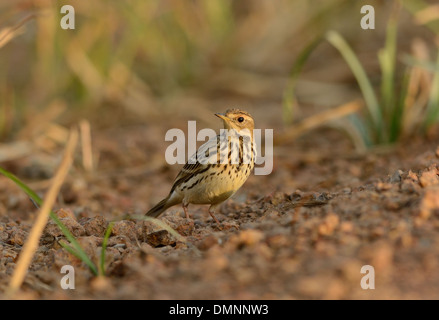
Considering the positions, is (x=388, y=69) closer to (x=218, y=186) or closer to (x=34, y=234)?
(x=218, y=186)

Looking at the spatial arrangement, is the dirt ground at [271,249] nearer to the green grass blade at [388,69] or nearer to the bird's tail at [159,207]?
the bird's tail at [159,207]

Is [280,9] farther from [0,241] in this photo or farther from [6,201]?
[0,241]

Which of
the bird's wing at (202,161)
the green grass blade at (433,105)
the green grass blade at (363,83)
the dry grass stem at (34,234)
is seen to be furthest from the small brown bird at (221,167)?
the green grass blade at (433,105)

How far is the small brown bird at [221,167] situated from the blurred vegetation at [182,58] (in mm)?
2753

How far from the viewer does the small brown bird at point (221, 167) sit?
399cm

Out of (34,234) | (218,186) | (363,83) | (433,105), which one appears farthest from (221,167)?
(433,105)

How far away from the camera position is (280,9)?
33.6 ft

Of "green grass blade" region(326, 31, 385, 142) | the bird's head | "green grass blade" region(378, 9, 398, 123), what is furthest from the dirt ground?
"green grass blade" region(378, 9, 398, 123)

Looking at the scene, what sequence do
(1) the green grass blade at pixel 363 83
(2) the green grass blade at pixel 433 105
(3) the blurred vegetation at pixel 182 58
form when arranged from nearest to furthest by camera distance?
(1) the green grass blade at pixel 363 83
(2) the green grass blade at pixel 433 105
(3) the blurred vegetation at pixel 182 58

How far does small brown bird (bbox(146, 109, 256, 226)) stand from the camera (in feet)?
13.1

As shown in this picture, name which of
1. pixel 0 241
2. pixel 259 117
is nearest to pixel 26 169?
pixel 0 241

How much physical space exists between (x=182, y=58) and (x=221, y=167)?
571cm

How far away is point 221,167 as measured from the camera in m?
3.98
